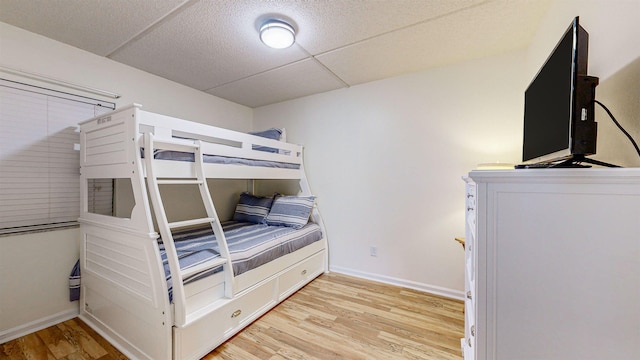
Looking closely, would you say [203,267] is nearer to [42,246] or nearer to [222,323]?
[222,323]

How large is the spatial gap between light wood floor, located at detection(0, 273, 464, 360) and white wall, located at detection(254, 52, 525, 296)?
1.54 feet

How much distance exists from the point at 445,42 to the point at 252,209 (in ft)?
8.42

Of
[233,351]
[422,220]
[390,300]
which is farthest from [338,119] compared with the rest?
[233,351]

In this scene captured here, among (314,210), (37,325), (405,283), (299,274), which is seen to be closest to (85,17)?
(37,325)

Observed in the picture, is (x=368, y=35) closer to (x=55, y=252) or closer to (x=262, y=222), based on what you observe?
(x=262, y=222)

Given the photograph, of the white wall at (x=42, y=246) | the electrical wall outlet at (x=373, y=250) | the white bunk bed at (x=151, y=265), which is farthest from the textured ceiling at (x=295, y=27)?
the electrical wall outlet at (x=373, y=250)

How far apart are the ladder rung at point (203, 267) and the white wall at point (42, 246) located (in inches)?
53.5

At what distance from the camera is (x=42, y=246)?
6.09 feet

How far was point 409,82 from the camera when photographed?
2520 millimetres

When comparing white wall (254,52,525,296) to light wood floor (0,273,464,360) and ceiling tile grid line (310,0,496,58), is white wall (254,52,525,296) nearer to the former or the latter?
light wood floor (0,273,464,360)

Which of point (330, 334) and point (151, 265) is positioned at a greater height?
point (151, 265)

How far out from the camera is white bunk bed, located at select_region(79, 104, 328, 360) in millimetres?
1413

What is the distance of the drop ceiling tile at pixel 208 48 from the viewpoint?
1607 mm

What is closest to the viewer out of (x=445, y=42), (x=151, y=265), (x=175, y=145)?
(x=151, y=265)
